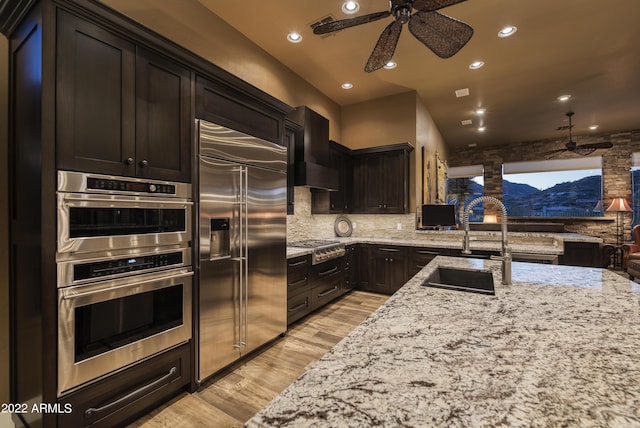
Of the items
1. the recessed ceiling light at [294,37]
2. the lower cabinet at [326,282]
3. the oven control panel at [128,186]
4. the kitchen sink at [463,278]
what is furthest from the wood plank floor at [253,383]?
the recessed ceiling light at [294,37]

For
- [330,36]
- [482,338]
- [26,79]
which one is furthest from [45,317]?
[330,36]

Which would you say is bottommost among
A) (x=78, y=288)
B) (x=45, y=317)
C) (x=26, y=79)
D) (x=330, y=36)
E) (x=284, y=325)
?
(x=284, y=325)

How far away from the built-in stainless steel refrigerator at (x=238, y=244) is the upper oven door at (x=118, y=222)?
0.61 feet

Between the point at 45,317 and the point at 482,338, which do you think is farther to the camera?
the point at 45,317

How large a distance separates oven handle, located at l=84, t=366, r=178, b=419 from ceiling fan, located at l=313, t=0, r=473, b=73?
268 cm

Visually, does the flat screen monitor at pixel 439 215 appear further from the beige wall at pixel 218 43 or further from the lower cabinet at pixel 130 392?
the lower cabinet at pixel 130 392

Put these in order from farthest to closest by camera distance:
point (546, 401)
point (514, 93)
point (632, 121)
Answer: point (632, 121) → point (514, 93) → point (546, 401)

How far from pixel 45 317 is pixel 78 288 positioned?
17 cm

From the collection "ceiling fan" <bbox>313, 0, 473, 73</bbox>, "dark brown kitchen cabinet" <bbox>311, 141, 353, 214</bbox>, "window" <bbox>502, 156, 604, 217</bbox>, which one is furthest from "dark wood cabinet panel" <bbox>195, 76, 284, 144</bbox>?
"window" <bbox>502, 156, 604, 217</bbox>

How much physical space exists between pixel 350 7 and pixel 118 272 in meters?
3.04

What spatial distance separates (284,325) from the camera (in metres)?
2.89

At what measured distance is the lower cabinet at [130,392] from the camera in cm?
147

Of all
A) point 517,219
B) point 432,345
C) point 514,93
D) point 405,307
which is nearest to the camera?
point 432,345

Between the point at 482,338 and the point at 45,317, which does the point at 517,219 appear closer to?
the point at 482,338
